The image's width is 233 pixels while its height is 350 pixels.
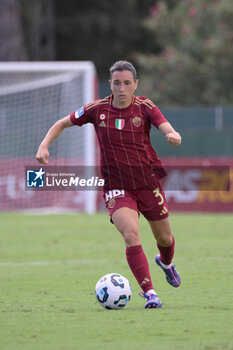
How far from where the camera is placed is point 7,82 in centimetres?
1970

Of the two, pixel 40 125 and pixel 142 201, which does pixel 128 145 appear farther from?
pixel 40 125

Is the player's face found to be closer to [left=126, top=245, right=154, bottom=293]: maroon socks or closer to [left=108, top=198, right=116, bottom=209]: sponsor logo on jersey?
[left=108, top=198, right=116, bottom=209]: sponsor logo on jersey

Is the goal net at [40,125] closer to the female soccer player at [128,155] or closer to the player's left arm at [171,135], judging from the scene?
the female soccer player at [128,155]

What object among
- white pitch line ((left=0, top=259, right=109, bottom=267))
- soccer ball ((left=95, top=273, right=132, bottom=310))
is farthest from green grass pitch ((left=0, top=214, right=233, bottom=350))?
soccer ball ((left=95, top=273, right=132, bottom=310))

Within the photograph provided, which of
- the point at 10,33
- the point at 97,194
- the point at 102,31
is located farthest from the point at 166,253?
the point at 102,31

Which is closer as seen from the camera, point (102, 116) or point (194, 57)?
point (102, 116)

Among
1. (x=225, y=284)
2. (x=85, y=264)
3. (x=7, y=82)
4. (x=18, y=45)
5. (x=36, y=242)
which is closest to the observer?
(x=225, y=284)

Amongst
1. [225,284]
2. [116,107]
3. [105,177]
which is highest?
[116,107]

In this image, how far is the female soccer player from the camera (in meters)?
6.83

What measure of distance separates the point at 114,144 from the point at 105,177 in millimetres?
290

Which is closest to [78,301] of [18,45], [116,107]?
[116,107]

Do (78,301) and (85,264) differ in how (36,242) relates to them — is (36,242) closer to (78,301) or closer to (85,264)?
Answer: (85,264)

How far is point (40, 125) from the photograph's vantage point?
19844mm

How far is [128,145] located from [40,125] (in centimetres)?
1303
